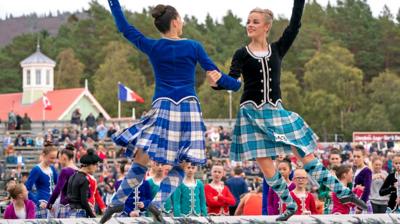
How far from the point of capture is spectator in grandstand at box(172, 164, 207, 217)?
1398cm

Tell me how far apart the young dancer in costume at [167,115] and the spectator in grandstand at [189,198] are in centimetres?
371

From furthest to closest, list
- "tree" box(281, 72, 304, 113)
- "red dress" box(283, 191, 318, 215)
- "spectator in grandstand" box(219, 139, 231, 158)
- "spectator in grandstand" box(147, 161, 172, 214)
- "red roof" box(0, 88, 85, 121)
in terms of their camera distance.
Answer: "tree" box(281, 72, 304, 113), "red roof" box(0, 88, 85, 121), "spectator in grandstand" box(219, 139, 231, 158), "spectator in grandstand" box(147, 161, 172, 214), "red dress" box(283, 191, 318, 215)

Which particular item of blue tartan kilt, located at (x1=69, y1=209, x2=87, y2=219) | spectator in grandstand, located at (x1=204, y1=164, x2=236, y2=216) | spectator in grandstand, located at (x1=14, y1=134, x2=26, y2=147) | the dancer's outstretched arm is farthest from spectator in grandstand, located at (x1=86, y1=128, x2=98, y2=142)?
the dancer's outstretched arm

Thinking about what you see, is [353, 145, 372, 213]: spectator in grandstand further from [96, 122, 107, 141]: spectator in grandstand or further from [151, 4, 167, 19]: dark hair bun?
[96, 122, 107, 141]: spectator in grandstand

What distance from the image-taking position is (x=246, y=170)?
35.3 meters

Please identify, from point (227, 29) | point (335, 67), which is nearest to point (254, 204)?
point (335, 67)

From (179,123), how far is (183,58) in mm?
569

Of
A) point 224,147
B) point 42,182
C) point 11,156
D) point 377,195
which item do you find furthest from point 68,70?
point 42,182

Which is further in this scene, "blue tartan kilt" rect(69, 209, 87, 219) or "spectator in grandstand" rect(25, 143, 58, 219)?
"spectator in grandstand" rect(25, 143, 58, 219)

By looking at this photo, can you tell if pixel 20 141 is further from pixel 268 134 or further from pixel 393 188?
pixel 268 134

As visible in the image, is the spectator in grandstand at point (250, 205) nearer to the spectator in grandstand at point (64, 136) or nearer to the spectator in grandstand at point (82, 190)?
the spectator in grandstand at point (82, 190)

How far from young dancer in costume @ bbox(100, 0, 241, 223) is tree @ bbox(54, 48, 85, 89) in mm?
99214

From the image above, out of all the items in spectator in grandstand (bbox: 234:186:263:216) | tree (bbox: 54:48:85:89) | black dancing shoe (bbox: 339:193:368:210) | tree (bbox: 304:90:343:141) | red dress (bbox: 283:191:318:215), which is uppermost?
tree (bbox: 54:48:85:89)

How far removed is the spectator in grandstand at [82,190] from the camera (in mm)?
12680
